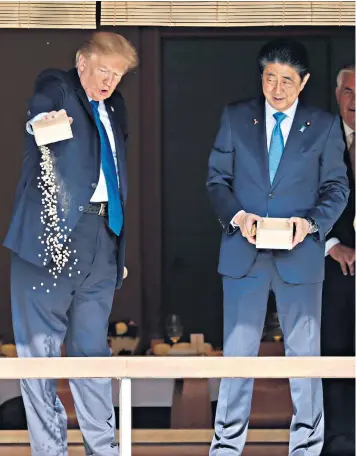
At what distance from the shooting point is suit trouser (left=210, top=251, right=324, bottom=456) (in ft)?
21.3

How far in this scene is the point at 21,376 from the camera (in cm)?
532

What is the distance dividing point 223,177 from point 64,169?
3.00 feet

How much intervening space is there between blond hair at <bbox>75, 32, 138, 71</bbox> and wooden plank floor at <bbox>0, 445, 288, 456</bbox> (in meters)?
2.25

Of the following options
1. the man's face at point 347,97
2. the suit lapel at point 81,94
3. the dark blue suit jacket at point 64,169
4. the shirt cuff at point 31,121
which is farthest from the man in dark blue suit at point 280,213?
the shirt cuff at point 31,121

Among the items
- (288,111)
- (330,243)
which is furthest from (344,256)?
(288,111)

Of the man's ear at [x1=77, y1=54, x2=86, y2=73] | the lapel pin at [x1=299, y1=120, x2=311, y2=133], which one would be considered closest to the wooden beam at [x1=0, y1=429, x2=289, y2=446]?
the lapel pin at [x1=299, y1=120, x2=311, y2=133]

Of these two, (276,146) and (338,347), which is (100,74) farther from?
(338,347)

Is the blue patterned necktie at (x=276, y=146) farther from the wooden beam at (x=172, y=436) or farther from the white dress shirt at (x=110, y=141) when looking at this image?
the wooden beam at (x=172, y=436)

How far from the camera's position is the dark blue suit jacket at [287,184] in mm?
6457

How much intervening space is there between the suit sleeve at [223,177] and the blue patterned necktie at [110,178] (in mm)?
554

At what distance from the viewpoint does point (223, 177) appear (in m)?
6.52

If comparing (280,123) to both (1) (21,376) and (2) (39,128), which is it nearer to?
(2) (39,128)

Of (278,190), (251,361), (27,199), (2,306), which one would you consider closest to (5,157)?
(27,199)

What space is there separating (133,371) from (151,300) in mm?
1368
